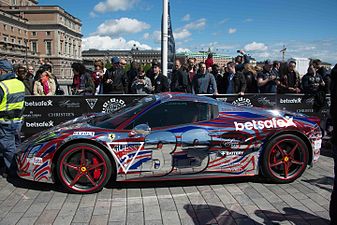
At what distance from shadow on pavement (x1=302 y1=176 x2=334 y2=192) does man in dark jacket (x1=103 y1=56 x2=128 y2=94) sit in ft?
15.7

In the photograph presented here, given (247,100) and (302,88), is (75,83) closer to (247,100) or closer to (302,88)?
(247,100)

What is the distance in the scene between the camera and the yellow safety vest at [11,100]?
4.58 meters

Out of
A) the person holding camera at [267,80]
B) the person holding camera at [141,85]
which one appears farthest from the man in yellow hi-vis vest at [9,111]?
the person holding camera at [267,80]

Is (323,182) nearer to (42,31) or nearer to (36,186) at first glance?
(36,186)

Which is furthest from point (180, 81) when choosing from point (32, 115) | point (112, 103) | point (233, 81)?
point (32, 115)

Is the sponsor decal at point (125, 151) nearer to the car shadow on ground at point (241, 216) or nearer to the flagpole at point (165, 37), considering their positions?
the car shadow on ground at point (241, 216)

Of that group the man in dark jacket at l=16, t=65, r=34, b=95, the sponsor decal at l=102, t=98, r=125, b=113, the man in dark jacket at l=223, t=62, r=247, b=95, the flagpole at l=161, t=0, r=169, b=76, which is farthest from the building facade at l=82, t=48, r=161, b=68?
the sponsor decal at l=102, t=98, r=125, b=113

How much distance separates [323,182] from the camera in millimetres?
4508

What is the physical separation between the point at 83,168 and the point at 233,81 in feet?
15.4

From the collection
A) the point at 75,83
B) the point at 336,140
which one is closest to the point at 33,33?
the point at 75,83

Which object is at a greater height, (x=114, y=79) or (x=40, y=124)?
(x=114, y=79)

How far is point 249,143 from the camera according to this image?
4258 millimetres

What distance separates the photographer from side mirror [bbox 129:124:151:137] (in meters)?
4.01

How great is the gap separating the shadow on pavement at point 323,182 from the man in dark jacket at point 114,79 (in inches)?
189
